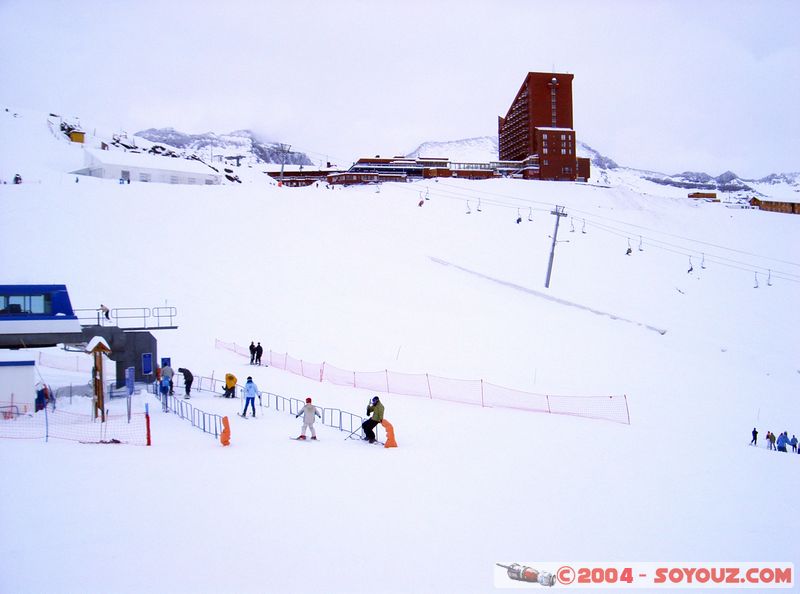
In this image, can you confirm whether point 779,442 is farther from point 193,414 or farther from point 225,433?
point 193,414

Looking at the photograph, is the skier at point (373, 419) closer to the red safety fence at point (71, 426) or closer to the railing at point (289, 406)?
the railing at point (289, 406)

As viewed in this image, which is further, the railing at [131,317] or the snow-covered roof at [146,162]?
the snow-covered roof at [146,162]

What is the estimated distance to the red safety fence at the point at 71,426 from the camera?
13.6 metres

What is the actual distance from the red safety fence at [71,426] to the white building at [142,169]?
157 feet

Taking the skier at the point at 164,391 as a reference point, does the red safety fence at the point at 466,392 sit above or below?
below

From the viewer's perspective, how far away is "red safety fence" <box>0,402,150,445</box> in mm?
13602

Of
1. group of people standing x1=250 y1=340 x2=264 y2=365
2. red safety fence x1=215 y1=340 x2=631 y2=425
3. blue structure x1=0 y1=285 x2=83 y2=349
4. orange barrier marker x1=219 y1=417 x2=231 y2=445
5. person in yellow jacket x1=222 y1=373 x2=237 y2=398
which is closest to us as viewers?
orange barrier marker x1=219 y1=417 x2=231 y2=445

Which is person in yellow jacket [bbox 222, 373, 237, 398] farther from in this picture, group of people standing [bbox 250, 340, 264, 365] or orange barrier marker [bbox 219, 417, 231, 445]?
orange barrier marker [bbox 219, 417, 231, 445]

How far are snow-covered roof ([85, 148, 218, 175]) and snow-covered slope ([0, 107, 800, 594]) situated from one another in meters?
5.34

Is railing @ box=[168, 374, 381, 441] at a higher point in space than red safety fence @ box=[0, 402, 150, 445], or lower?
lower

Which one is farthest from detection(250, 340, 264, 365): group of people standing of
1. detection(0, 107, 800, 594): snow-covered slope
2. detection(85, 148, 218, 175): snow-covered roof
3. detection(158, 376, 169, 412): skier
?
detection(85, 148, 218, 175): snow-covered roof

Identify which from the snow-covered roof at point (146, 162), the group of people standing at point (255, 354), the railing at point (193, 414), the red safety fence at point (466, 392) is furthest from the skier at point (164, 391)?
the snow-covered roof at point (146, 162)

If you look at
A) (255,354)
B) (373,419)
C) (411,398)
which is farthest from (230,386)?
(373,419)

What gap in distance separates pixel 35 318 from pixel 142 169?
151 feet
